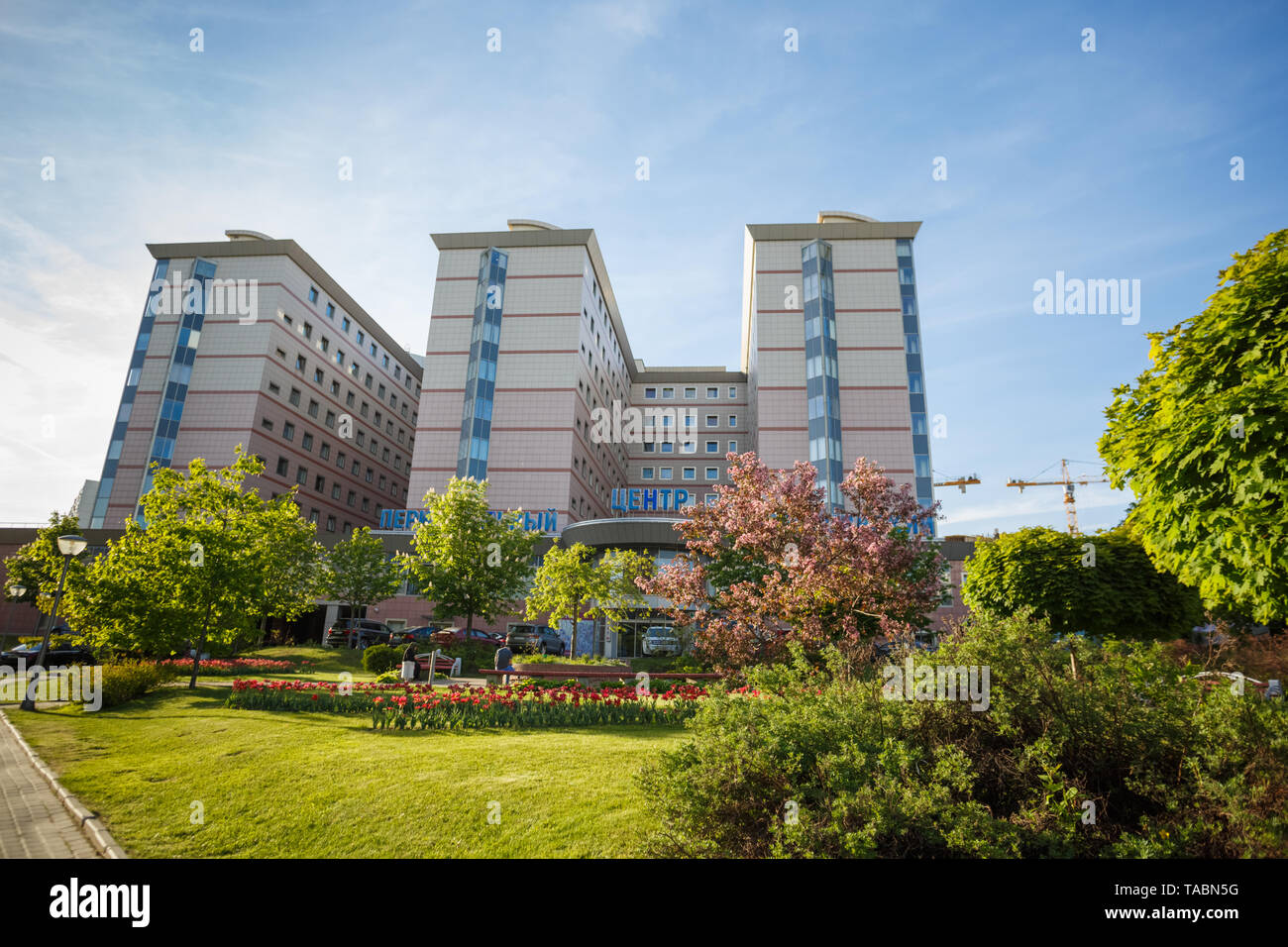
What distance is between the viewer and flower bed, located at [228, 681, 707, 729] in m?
11.2

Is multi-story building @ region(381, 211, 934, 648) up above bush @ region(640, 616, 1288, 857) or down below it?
above

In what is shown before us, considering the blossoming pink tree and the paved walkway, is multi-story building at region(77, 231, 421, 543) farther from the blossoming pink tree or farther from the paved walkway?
the paved walkway

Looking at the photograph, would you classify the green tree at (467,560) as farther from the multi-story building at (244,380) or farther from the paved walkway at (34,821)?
the multi-story building at (244,380)

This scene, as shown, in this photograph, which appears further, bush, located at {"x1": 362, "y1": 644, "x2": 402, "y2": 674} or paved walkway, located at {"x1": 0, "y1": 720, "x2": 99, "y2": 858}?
bush, located at {"x1": 362, "y1": 644, "x2": 402, "y2": 674}

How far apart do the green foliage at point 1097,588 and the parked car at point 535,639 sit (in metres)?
20.5

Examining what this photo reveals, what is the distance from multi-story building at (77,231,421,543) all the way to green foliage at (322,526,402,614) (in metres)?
14.9

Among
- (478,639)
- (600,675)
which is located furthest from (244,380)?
(600,675)

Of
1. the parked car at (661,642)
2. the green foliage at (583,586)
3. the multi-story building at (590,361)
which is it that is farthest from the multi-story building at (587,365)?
the parked car at (661,642)

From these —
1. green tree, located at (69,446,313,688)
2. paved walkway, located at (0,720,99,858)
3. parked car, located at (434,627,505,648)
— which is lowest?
paved walkway, located at (0,720,99,858)

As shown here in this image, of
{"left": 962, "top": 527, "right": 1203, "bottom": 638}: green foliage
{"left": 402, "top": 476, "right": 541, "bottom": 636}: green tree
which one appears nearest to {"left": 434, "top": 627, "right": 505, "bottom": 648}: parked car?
{"left": 402, "top": 476, "right": 541, "bottom": 636}: green tree

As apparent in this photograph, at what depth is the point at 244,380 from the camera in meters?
45.4

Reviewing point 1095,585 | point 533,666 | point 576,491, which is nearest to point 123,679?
point 533,666

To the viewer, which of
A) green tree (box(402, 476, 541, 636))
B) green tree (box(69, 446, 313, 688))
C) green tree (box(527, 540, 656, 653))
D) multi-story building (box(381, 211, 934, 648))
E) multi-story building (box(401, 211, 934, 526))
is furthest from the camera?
multi-story building (box(401, 211, 934, 526))

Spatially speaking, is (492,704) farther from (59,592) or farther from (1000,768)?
(59,592)
